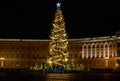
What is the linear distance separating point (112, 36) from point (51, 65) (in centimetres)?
5892

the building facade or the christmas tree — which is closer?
the christmas tree

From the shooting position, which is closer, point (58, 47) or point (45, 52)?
point (58, 47)

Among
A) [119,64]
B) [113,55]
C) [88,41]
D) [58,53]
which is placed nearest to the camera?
[58,53]

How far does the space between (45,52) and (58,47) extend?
7386 cm

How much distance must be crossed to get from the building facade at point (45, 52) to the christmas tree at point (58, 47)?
56620mm

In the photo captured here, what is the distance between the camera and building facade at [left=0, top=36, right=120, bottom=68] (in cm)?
13250

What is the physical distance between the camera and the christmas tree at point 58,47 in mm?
A: 74625

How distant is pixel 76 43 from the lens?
469 ft

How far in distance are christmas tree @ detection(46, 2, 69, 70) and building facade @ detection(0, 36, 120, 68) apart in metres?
56.6

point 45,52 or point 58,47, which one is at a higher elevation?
point 45,52

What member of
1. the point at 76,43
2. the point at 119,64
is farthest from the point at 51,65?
the point at 76,43

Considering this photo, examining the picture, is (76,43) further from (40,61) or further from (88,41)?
(40,61)

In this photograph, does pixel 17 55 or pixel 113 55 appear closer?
pixel 113 55

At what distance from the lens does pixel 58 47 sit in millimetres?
74750
